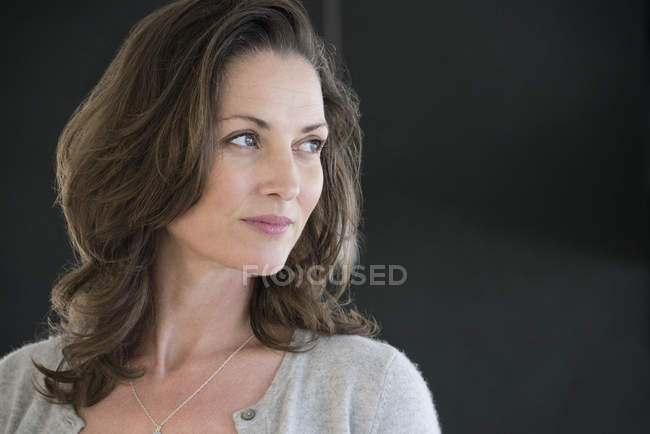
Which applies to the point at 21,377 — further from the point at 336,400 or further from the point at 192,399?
the point at 336,400

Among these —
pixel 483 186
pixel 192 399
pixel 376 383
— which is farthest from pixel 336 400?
pixel 483 186

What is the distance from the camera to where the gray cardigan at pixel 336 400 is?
4.03 ft

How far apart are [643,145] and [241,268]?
4.59 feet

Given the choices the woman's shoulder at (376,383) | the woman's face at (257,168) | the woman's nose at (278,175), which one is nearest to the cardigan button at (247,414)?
the woman's shoulder at (376,383)

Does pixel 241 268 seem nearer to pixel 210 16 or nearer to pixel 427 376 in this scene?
pixel 210 16

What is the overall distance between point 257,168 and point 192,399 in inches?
17.0

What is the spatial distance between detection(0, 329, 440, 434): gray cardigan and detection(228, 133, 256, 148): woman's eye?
0.38 m

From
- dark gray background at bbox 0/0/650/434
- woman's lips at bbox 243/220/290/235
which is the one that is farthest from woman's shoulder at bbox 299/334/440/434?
dark gray background at bbox 0/0/650/434

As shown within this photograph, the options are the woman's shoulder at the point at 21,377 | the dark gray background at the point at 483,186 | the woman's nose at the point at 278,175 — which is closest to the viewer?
the woman's nose at the point at 278,175

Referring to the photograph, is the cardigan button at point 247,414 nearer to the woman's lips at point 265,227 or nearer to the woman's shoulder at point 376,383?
the woman's shoulder at point 376,383

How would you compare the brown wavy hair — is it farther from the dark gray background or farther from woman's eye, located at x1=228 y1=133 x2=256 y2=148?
the dark gray background

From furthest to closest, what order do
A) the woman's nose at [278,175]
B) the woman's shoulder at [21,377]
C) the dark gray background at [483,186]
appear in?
the dark gray background at [483,186] → the woman's shoulder at [21,377] → the woman's nose at [278,175]

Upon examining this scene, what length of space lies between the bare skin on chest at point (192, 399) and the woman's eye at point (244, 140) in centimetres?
39

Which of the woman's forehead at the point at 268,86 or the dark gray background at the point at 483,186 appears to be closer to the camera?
the woman's forehead at the point at 268,86
